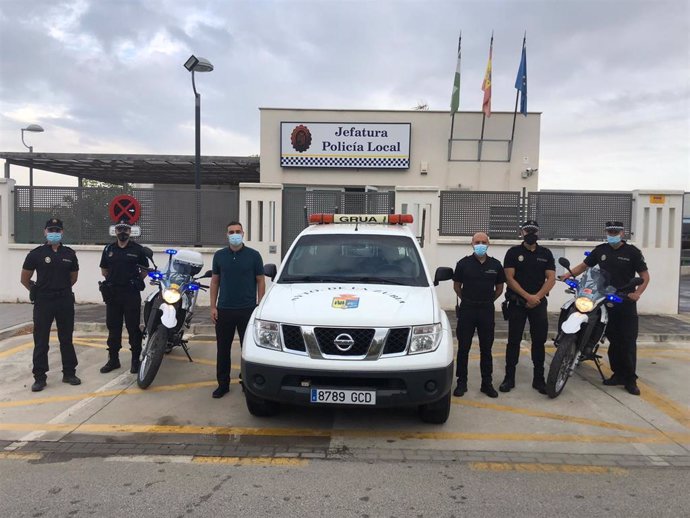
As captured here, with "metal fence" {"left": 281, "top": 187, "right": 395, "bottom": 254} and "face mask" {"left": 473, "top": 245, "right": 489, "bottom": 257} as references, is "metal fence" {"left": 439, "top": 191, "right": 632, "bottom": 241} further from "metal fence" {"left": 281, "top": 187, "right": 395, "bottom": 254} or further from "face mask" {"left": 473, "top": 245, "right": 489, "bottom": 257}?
"face mask" {"left": 473, "top": 245, "right": 489, "bottom": 257}

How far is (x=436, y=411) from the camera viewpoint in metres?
4.64

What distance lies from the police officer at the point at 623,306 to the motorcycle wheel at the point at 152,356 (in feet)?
16.5

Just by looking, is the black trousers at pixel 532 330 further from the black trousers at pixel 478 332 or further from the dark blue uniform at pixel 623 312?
the dark blue uniform at pixel 623 312

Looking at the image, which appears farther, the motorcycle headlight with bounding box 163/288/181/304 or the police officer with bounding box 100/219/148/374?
the police officer with bounding box 100/219/148/374

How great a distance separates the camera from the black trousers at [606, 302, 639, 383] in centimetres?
583

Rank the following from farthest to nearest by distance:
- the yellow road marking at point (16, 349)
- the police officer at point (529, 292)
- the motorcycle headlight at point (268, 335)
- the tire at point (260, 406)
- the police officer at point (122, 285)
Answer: the yellow road marking at point (16, 349) < the police officer at point (122, 285) < the police officer at point (529, 292) < the tire at point (260, 406) < the motorcycle headlight at point (268, 335)

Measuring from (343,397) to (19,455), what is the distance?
261 cm

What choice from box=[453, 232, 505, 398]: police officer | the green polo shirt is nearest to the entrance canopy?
the green polo shirt

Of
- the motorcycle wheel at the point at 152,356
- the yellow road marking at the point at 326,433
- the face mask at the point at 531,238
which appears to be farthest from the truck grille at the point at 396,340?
the motorcycle wheel at the point at 152,356

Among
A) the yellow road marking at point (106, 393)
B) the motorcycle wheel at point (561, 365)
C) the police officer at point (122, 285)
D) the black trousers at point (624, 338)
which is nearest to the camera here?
the yellow road marking at point (106, 393)

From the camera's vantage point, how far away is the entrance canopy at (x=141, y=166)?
1742cm

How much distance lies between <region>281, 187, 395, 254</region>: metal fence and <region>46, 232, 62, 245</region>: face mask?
5.26m

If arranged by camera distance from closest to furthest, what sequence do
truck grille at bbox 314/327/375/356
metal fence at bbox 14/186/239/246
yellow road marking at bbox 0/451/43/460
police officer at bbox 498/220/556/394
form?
yellow road marking at bbox 0/451/43/460, truck grille at bbox 314/327/375/356, police officer at bbox 498/220/556/394, metal fence at bbox 14/186/239/246

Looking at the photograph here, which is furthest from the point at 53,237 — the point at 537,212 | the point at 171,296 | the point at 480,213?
the point at 537,212
